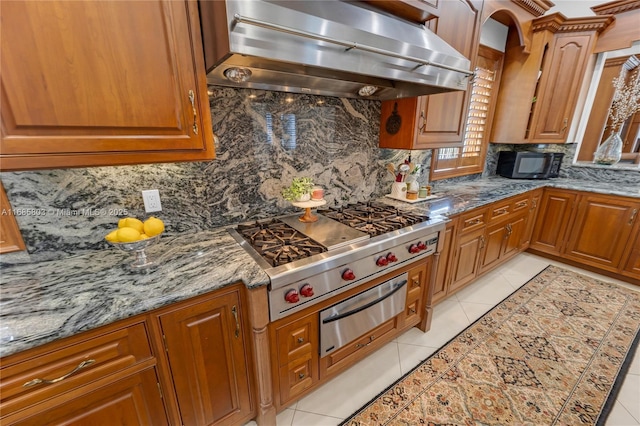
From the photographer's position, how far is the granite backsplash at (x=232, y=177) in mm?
1195

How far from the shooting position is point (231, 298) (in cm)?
112

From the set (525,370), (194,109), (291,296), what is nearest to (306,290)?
(291,296)

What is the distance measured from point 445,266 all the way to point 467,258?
1.16 ft

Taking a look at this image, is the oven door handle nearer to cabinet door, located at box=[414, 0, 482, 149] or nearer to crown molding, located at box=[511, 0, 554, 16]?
cabinet door, located at box=[414, 0, 482, 149]

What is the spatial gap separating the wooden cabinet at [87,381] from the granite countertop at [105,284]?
0.06 m

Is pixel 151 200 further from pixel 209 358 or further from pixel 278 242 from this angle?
pixel 209 358

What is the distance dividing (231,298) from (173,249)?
0.45 meters

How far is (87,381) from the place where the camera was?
2.86 ft

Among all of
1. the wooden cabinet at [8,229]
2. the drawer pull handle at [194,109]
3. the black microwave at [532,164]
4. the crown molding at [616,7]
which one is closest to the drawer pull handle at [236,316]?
the drawer pull handle at [194,109]

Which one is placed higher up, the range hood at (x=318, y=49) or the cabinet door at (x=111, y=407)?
the range hood at (x=318, y=49)

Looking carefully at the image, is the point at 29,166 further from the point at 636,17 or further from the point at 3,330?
the point at 636,17

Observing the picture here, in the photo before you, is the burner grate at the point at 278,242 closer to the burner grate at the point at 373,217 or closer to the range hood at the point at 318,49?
the burner grate at the point at 373,217

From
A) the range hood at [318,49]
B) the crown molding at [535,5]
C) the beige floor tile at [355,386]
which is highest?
the crown molding at [535,5]

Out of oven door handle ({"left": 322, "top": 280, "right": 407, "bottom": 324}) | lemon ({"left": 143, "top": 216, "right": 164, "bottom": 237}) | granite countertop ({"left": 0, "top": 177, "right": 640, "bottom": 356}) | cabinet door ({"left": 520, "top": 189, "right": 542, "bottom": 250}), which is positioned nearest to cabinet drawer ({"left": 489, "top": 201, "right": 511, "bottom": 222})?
cabinet door ({"left": 520, "top": 189, "right": 542, "bottom": 250})
